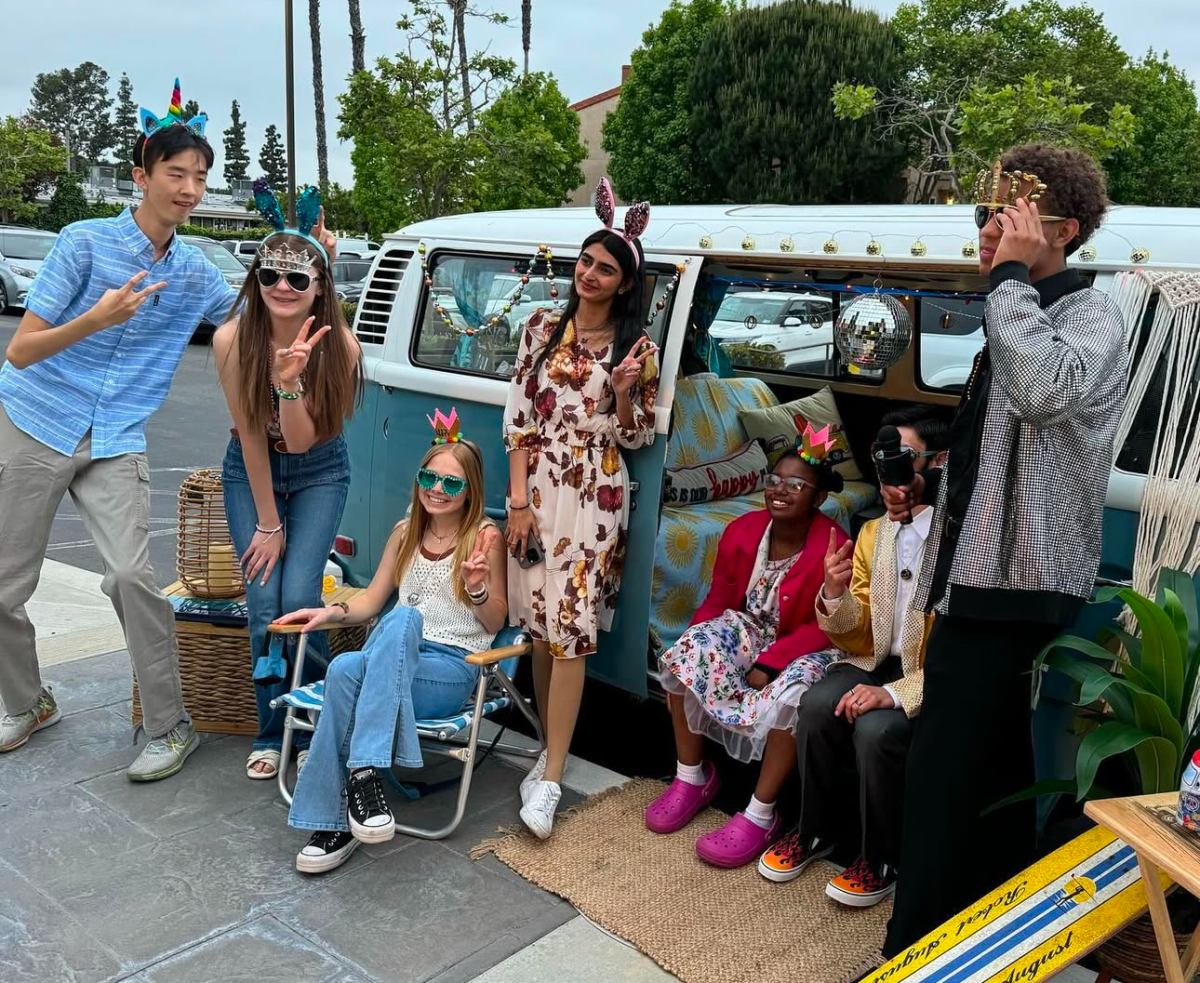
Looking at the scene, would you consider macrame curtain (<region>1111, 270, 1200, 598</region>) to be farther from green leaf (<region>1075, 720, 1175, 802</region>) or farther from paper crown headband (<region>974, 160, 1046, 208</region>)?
paper crown headband (<region>974, 160, 1046, 208</region>)

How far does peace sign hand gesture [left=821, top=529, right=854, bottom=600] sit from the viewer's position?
3.32 metres

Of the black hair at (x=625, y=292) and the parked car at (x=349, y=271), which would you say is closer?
the black hair at (x=625, y=292)

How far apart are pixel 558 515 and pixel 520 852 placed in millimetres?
1115

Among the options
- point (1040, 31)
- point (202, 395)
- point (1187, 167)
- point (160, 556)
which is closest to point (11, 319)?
point (202, 395)

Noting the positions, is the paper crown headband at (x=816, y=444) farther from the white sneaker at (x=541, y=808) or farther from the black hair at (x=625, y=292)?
the white sneaker at (x=541, y=808)

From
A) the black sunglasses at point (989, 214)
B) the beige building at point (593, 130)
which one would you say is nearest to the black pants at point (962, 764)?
the black sunglasses at point (989, 214)

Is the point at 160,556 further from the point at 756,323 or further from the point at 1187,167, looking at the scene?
the point at 1187,167

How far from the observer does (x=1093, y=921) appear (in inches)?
91.4

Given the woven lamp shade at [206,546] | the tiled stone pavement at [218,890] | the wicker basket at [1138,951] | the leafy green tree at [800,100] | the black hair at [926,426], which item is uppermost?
the leafy green tree at [800,100]

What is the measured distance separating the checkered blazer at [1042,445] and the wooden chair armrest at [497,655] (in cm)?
154

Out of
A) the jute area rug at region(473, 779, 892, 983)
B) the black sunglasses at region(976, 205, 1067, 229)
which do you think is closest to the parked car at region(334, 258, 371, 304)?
the jute area rug at region(473, 779, 892, 983)

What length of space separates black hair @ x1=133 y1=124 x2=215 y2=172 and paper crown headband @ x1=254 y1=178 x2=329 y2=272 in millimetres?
239

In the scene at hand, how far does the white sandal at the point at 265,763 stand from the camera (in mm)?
3941

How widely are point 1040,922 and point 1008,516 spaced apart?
88 centimetres
